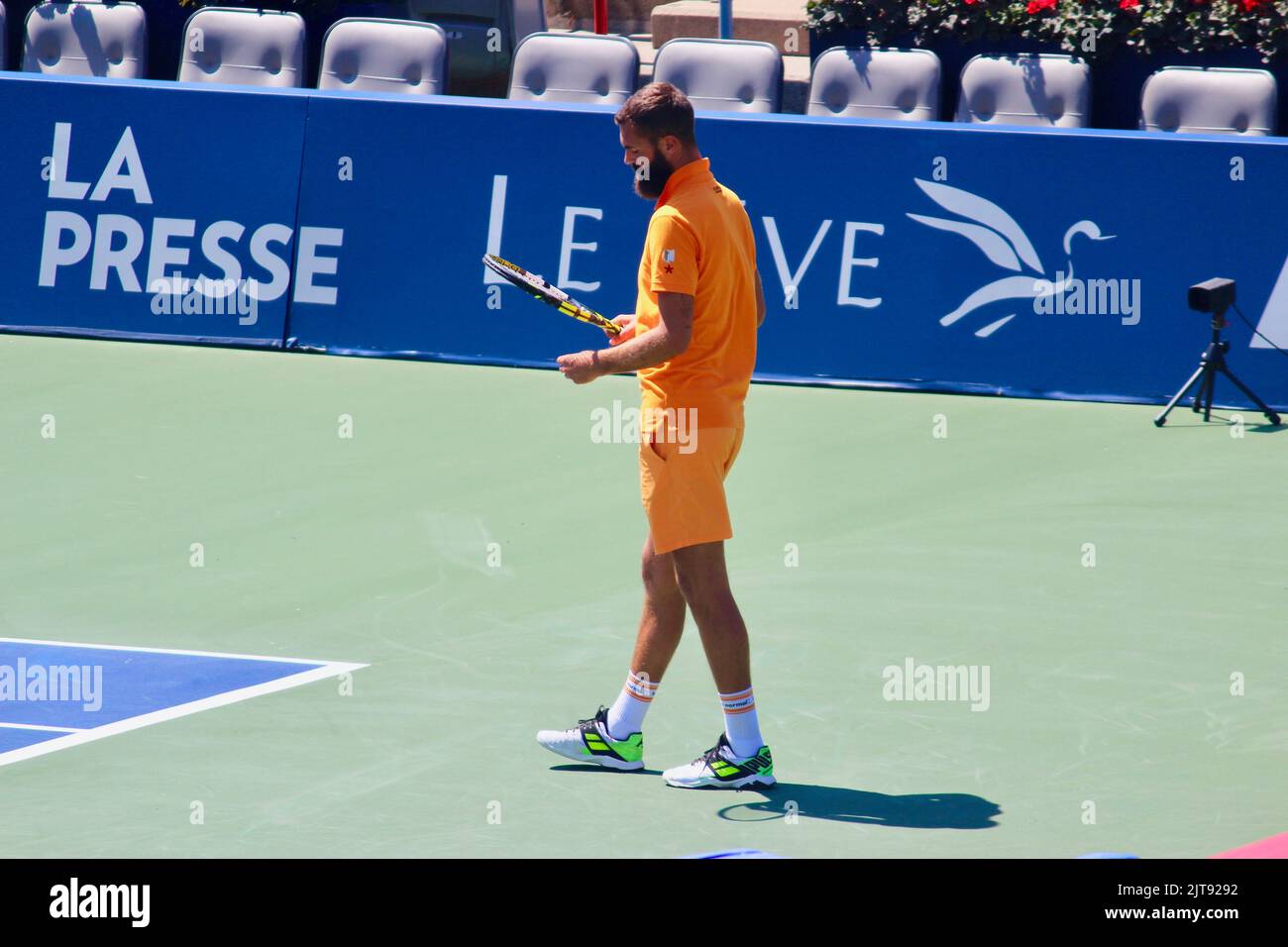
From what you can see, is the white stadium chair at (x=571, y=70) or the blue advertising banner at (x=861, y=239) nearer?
the blue advertising banner at (x=861, y=239)

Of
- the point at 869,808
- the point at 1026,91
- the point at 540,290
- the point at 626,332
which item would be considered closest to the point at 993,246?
the point at 1026,91

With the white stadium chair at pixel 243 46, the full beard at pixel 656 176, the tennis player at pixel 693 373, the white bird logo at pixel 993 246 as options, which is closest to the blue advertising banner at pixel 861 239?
the white bird logo at pixel 993 246

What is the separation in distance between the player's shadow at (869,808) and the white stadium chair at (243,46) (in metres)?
10.7

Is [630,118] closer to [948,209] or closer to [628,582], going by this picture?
[628,582]

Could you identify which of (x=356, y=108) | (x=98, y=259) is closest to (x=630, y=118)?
(x=356, y=108)

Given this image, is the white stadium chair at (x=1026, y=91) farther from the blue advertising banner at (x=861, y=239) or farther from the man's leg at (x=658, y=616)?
the man's leg at (x=658, y=616)

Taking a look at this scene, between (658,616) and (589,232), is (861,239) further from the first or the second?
(658,616)

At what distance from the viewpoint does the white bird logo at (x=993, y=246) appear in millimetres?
12453

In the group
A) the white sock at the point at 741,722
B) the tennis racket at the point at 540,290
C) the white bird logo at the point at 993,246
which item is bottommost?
the white sock at the point at 741,722

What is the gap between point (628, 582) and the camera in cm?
920

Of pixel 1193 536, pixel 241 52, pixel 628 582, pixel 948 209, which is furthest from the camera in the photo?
pixel 241 52

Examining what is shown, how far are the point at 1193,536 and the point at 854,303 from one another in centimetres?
347

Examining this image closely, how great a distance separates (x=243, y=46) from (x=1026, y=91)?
249 inches

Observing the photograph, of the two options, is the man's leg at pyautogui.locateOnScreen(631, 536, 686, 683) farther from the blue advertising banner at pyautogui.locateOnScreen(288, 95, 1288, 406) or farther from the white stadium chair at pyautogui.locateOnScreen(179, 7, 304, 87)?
the white stadium chair at pyautogui.locateOnScreen(179, 7, 304, 87)
